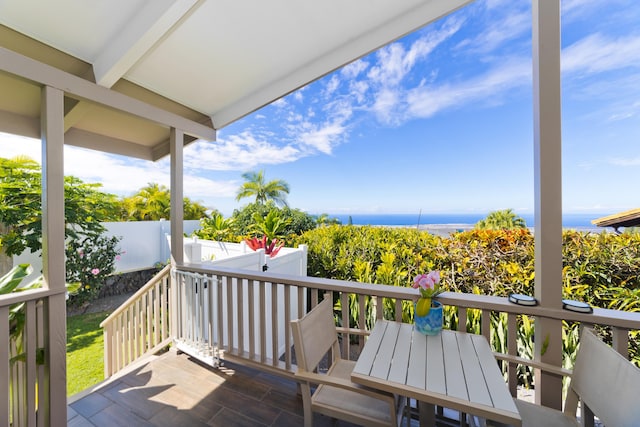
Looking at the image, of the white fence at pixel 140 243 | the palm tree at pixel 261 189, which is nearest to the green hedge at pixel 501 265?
the white fence at pixel 140 243

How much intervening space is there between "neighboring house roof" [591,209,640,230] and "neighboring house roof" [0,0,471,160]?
7.46 feet

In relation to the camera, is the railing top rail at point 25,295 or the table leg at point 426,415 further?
the railing top rail at point 25,295

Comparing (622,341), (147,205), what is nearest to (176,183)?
(622,341)

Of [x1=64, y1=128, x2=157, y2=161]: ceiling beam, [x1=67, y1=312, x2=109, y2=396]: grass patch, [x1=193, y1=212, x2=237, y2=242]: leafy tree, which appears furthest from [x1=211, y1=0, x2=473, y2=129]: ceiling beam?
[x1=193, y1=212, x2=237, y2=242]: leafy tree

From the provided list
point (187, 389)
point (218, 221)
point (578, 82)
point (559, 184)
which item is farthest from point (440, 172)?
point (187, 389)

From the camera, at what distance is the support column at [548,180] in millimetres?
1447

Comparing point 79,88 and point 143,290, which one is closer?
point 79,88

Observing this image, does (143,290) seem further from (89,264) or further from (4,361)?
(89,264)

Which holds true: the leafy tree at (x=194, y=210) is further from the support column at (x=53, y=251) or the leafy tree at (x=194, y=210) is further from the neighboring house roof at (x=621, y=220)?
the neighboring house roof at (x=621, y=220)

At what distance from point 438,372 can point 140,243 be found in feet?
32.4

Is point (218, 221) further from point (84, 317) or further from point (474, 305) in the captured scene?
point (474, 305)

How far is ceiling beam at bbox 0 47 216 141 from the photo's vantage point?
5.08ft

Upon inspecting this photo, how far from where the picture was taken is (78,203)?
18.1 feet

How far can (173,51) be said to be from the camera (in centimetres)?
212
